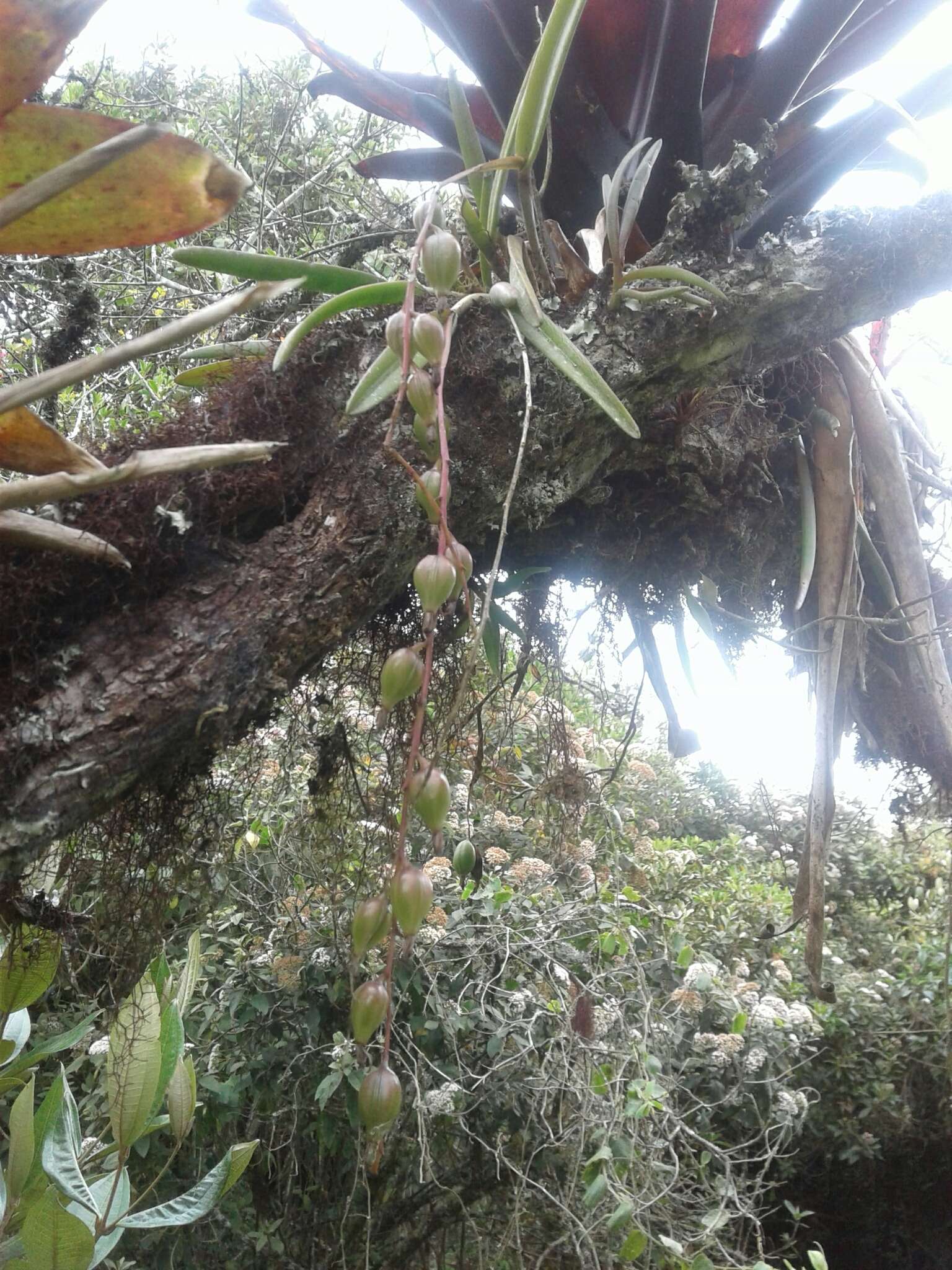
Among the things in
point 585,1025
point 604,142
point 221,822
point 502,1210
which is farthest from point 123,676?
point 502,1210

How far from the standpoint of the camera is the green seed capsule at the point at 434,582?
356 mm

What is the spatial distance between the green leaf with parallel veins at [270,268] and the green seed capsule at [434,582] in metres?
0.28

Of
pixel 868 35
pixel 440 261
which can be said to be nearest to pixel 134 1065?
pixel 440 261

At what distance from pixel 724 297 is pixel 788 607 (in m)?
0.41

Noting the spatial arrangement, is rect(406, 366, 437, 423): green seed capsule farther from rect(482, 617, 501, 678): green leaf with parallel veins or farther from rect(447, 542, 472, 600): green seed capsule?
rect(482, 617, 501, 678): green leaf with parallel veins

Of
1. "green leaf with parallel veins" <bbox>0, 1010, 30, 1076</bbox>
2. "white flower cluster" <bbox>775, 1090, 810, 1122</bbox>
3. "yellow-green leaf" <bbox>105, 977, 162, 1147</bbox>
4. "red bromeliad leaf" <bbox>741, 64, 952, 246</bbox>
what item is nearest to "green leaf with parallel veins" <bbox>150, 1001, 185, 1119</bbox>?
"yellow-green leaf" <bbox>105, 977, 162, 1147</bbox>

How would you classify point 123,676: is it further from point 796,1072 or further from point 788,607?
point 796,1072

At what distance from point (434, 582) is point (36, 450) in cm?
24

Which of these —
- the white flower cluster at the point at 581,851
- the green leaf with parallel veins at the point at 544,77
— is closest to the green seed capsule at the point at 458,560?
the green leaf with parallel veins at the point at 544,77

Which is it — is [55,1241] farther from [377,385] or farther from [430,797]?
[377,385]

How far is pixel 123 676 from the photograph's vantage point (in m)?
0.45

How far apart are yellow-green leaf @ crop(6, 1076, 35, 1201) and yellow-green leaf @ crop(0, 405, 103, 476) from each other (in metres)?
0.54

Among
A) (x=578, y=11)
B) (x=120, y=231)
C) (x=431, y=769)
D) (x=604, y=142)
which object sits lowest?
(x=431, y=769)

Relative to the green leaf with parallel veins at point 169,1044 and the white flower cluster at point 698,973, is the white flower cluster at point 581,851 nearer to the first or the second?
the white flower cluster at point 698,973
